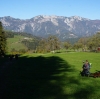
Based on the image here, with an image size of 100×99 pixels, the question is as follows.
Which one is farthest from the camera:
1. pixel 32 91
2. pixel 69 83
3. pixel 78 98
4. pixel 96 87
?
pixel 69 83

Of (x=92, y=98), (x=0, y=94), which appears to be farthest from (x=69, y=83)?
(x=0, y=94)

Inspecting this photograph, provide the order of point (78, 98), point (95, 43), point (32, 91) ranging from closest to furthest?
point (78, 98)
point (32, 91)
point (95, 43)

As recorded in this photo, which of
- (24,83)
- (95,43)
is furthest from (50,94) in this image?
(95,43)

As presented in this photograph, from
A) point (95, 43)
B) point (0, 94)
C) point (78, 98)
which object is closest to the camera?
point (78, 98)

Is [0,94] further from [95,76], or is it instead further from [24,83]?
[95,76]

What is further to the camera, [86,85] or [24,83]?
[24,83]

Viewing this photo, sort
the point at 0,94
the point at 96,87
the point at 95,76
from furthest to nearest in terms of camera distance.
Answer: the point at 95,76 → the point at 96,87 → the point at 0,94

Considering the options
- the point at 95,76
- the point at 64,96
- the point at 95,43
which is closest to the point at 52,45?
the point at 95,43

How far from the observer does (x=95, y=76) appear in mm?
38625

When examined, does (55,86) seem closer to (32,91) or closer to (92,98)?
(32,91)

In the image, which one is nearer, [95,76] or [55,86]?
[55,86]

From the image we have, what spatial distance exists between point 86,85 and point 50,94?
7.21m

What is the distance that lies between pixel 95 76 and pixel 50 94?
45.5ft

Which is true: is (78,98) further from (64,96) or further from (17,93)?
(17,93)
